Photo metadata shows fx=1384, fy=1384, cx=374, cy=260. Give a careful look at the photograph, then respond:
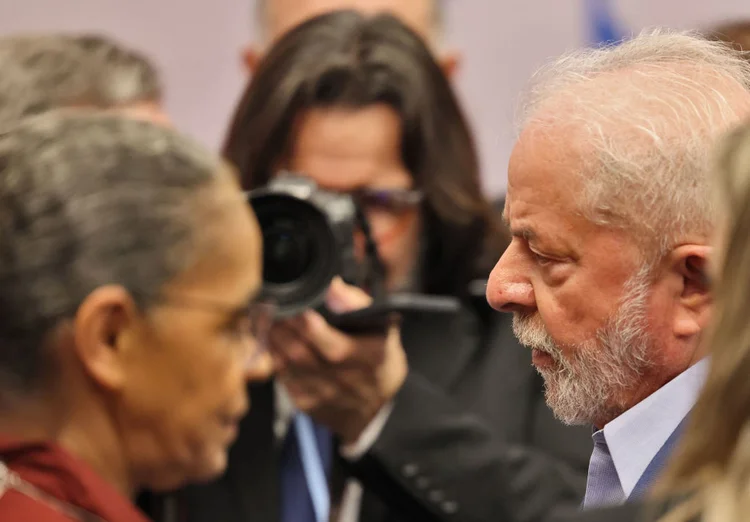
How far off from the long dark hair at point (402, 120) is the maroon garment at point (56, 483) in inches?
43.3

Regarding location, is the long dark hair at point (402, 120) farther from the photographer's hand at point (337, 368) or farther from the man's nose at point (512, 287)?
the man's nose at point (512, 287)

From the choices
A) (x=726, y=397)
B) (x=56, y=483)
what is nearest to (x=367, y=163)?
(x=56, y=483)

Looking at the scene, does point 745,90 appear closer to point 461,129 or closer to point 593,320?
point 593,320

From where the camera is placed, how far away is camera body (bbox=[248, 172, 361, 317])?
2137mm

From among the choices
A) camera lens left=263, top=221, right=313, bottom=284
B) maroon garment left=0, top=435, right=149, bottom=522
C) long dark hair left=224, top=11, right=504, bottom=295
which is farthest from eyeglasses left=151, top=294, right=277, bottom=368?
long dark hair left=224, top=11, right=504, bottom=295

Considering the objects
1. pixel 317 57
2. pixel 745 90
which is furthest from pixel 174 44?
pixel 745 90

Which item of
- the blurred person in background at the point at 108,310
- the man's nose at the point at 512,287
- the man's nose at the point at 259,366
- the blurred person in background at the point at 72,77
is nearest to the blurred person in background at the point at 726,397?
the man's nose at the point at 512,287

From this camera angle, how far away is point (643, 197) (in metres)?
1.48

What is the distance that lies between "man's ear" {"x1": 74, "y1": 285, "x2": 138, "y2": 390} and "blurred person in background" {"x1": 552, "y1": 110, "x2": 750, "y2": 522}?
0.72m

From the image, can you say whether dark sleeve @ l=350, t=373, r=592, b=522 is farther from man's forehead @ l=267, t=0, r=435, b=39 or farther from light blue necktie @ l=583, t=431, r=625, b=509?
man's forehead @ l=267, t=0, r=435, b=39

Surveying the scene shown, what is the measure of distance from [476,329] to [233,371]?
929mm

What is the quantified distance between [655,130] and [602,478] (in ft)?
1.28

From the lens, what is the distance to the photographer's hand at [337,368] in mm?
2174

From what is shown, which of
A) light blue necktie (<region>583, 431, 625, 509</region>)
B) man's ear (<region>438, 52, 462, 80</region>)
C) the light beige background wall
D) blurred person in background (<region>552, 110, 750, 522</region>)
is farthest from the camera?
the light beige background wall
